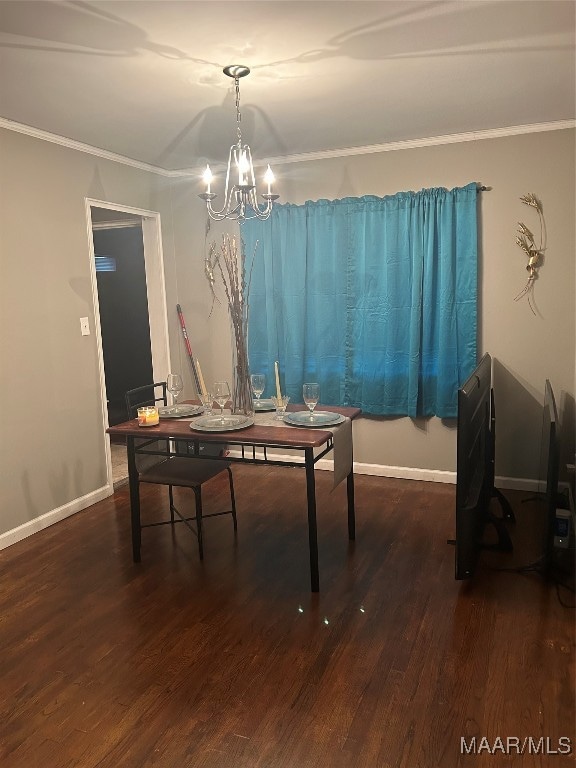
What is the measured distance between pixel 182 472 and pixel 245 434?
649 millimetres

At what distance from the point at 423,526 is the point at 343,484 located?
3.00 feet

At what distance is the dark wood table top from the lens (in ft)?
8.90

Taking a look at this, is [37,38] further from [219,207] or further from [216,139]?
[219,207]

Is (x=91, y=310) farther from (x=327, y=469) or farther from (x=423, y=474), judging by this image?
(x=423, y=474)

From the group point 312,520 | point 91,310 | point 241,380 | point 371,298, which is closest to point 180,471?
point 241,380

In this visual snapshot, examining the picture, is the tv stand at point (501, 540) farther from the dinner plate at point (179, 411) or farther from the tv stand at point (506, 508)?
the dinner plate at point (179, 411)

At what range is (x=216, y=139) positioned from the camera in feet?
12.6

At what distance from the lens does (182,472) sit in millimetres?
3293

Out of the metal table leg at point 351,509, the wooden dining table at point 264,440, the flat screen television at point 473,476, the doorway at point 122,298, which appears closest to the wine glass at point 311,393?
the wooden dining table at point 264,440

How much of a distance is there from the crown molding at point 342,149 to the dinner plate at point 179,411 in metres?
1.83

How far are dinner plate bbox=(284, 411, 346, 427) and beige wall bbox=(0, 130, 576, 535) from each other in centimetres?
144

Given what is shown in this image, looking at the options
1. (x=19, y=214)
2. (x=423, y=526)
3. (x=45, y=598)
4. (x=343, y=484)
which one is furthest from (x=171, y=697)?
(x=19, y=214)

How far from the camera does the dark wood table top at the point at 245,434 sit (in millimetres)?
2713

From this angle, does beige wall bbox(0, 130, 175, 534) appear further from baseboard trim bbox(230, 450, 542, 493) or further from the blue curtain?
baseboard trim bbox(230, 450, 542, 493)
